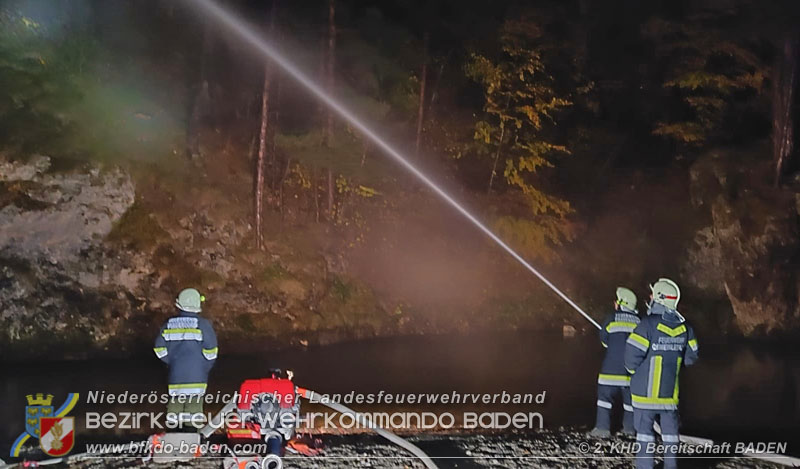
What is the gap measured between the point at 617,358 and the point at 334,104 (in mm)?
13036

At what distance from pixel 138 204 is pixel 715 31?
17.5 meters

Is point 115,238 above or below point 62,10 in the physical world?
below

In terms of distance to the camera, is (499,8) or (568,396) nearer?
(568,396)

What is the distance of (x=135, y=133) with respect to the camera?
15.3 meters

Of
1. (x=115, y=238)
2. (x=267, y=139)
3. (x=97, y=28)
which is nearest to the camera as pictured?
(x=115, y=238)

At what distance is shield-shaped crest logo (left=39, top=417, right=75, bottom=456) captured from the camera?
5.94m

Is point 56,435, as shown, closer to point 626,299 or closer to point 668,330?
point 668,330

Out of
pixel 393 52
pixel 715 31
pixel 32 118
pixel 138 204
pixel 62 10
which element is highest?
pixel 715 31

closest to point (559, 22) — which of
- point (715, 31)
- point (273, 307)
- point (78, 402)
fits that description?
point (715, 31)

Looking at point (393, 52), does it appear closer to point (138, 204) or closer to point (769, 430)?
point (138, 204)

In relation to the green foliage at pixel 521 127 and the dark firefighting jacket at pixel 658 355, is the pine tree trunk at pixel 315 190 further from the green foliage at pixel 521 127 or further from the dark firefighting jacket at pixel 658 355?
the dark firefighting jacket at pixel 658 355

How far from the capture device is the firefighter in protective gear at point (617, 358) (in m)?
6.57

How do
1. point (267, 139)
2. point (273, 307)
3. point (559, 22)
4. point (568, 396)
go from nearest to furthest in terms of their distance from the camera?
point (568, 396) → point (273, 307) → point (267, 139) → point (559, 22)

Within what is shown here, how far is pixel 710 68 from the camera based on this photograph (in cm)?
1872
